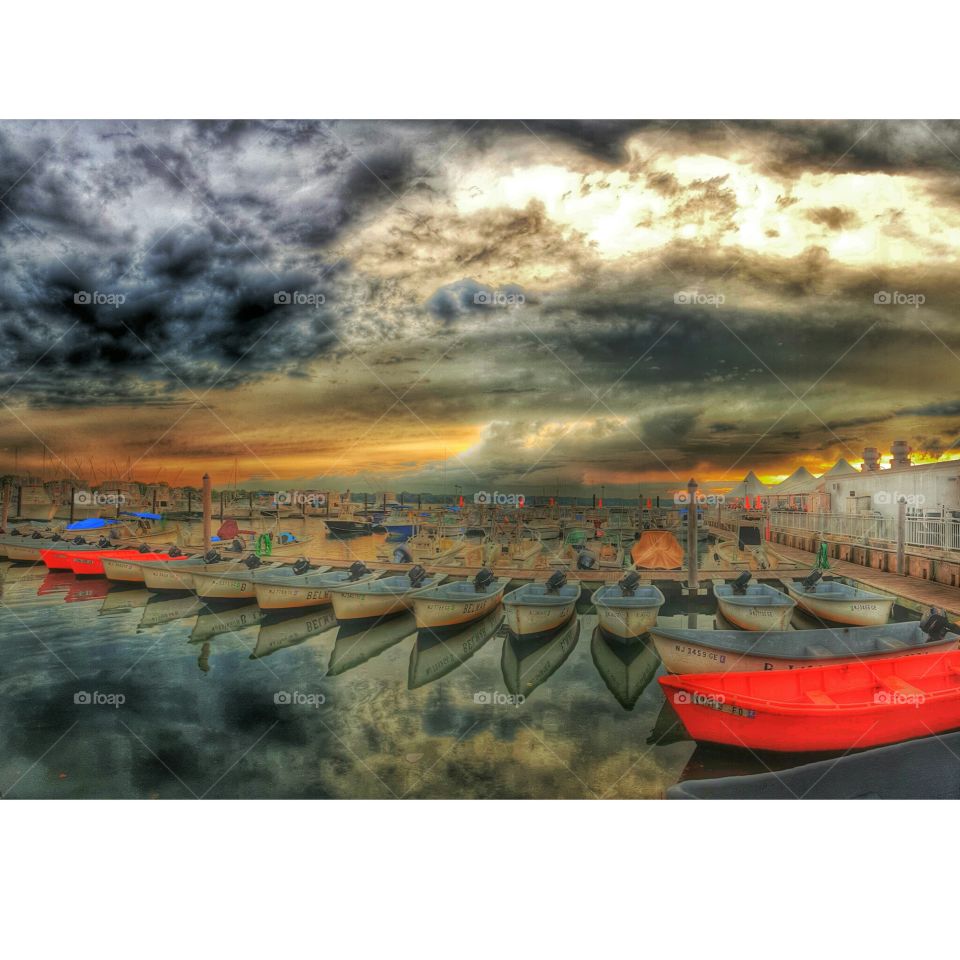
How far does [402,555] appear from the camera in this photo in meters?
3.19

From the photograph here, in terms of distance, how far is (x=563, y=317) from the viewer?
2.87m

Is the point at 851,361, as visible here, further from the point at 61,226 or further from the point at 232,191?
the point at 61,226

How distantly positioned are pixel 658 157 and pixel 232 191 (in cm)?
239

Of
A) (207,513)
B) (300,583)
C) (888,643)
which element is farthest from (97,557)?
(888,643)

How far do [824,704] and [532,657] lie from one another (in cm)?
156

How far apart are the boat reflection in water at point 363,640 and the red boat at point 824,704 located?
151 centimetres

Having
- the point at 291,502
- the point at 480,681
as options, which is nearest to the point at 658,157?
the point at 291,502

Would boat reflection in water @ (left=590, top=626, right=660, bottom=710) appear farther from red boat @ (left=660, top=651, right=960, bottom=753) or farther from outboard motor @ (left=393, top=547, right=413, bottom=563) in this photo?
outboard motor @ (left=393, top=547, right=413, bottom=563)

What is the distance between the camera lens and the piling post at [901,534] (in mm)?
2945

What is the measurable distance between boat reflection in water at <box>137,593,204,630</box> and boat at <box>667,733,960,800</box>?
3.00 meters

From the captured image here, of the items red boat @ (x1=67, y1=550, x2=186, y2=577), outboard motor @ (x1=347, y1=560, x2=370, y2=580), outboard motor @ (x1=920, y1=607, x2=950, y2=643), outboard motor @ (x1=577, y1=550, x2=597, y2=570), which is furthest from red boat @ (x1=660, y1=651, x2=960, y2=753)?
red boat @ (x1=67, y1=550, x2=186, y2=577)

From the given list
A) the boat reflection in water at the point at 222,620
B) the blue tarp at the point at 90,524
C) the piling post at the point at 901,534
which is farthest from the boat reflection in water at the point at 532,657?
the blue tarp at the point at 90,524

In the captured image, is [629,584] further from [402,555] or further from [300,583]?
[300,583]

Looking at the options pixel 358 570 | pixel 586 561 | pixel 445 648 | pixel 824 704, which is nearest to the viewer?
pixel 824 704
